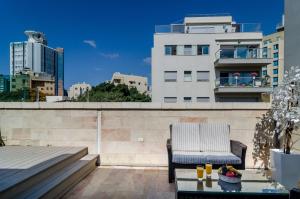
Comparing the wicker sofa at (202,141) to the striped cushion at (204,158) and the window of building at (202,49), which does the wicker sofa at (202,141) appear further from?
the window of building at (202,49)

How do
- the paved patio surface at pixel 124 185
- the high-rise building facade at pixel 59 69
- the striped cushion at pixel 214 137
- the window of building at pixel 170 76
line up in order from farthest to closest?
the high-rise building facade at pixel 59 69
the window of building at pixel 170 76
the striped cushion at pixel 214 137
the paved patio surface at pixel 124 185

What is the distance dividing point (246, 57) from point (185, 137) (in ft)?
60.7

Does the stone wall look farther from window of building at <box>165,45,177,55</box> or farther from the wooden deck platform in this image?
window of building at <box>165,45,177,55</box>

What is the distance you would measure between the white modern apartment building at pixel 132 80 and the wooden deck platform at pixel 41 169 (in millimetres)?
62824

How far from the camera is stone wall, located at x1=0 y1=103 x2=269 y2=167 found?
512 centimetres

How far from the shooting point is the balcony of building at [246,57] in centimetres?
2086

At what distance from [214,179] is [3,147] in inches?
176

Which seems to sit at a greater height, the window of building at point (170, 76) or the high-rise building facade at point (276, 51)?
the high-rise building facade at point (276, 51)

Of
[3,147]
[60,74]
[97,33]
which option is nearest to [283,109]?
[3,147]

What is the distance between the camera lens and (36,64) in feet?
289

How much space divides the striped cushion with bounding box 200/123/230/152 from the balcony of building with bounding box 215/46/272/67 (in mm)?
17797

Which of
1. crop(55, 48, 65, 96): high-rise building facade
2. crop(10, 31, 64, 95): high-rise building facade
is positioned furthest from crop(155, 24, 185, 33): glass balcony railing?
crop(55, 48, 65, 96): high-rise building facade

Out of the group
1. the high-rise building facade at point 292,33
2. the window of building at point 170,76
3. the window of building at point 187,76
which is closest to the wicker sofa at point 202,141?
the high-rise building facade at point 292,33

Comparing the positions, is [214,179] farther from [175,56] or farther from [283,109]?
[175,56]
